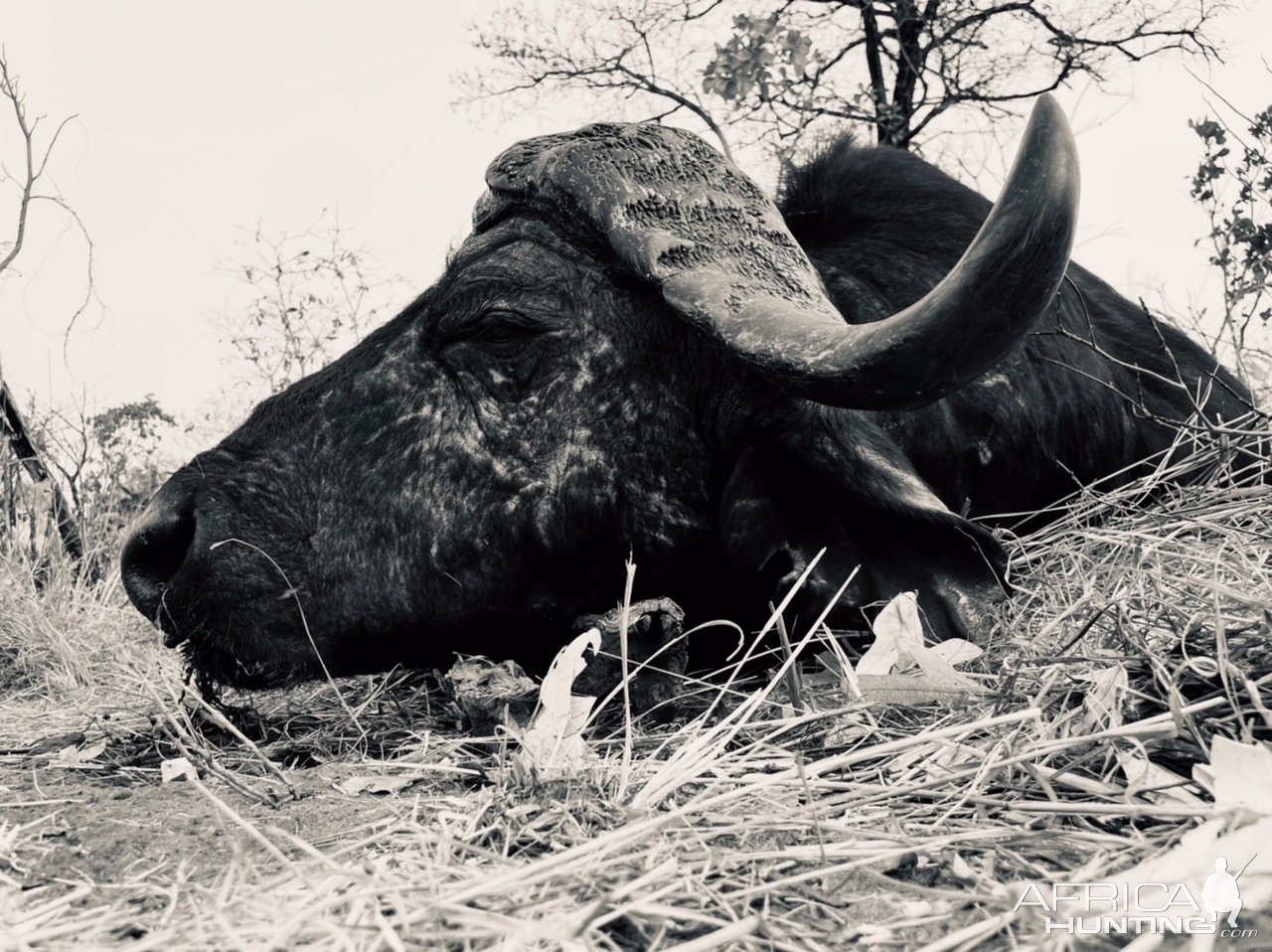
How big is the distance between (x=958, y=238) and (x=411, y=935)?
276cm

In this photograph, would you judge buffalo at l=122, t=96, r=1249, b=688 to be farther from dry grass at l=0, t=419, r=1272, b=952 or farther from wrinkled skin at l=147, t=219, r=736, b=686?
dry grass at l=0, t=419, r=1272, b=952

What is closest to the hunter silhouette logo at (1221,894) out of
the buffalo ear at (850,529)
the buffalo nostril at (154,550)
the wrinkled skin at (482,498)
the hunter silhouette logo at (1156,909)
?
the hunter silhouette logo at (1156,909)

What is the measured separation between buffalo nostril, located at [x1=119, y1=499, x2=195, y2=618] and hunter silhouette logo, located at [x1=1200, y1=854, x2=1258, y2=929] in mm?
2331

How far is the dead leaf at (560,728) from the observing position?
173 centimetres

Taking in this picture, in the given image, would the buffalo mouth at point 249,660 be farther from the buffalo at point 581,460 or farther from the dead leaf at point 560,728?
the dead leaf at point 560,728

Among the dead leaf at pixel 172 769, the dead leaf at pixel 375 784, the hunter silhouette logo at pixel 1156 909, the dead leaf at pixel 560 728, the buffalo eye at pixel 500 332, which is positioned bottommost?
the hunter silhouette logo at pixel 1156 909

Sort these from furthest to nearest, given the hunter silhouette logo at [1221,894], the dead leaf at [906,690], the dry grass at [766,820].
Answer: the dead leaf at [906,690], the dry grass at [766,820], the hunter silhouette logo at [1221,894]

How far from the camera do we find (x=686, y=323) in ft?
8.75

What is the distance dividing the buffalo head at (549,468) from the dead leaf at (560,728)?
0.75 meters

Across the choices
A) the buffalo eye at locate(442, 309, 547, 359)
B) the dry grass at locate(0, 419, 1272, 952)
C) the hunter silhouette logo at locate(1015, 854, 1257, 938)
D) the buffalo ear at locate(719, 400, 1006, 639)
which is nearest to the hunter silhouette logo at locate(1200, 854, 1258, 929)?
the hunter silhouette logo at locate(1015, 854, 1257, 938)

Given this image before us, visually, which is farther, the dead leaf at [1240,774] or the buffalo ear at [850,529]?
the buffalo ear at [850,529]

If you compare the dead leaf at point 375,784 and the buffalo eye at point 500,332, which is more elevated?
the buffalo eye at point 500,332

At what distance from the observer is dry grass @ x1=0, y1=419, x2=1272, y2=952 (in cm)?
127

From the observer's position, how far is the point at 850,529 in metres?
→ 2.52
